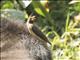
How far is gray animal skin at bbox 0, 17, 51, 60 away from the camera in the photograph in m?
0.99

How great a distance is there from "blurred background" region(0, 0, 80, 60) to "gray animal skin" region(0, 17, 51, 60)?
1.21 ft

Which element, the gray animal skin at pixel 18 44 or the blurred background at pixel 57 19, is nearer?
the gray animal skin at pixel 18 44

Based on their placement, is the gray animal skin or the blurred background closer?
the gray animal skin

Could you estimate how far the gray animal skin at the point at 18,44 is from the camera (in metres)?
0.99

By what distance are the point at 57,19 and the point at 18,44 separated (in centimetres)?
168

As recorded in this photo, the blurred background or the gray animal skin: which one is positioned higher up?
the blurred background

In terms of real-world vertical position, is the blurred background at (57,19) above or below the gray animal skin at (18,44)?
above

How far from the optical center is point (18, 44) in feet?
3.36

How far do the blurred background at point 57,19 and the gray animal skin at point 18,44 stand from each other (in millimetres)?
369

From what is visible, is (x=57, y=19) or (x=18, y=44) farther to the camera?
(x=57, y=19)

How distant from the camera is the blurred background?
1.88 metres

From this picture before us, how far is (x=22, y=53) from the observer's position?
1014 millimetres

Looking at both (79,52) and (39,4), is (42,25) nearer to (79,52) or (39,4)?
(39,4)

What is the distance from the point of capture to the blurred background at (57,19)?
1877mm
